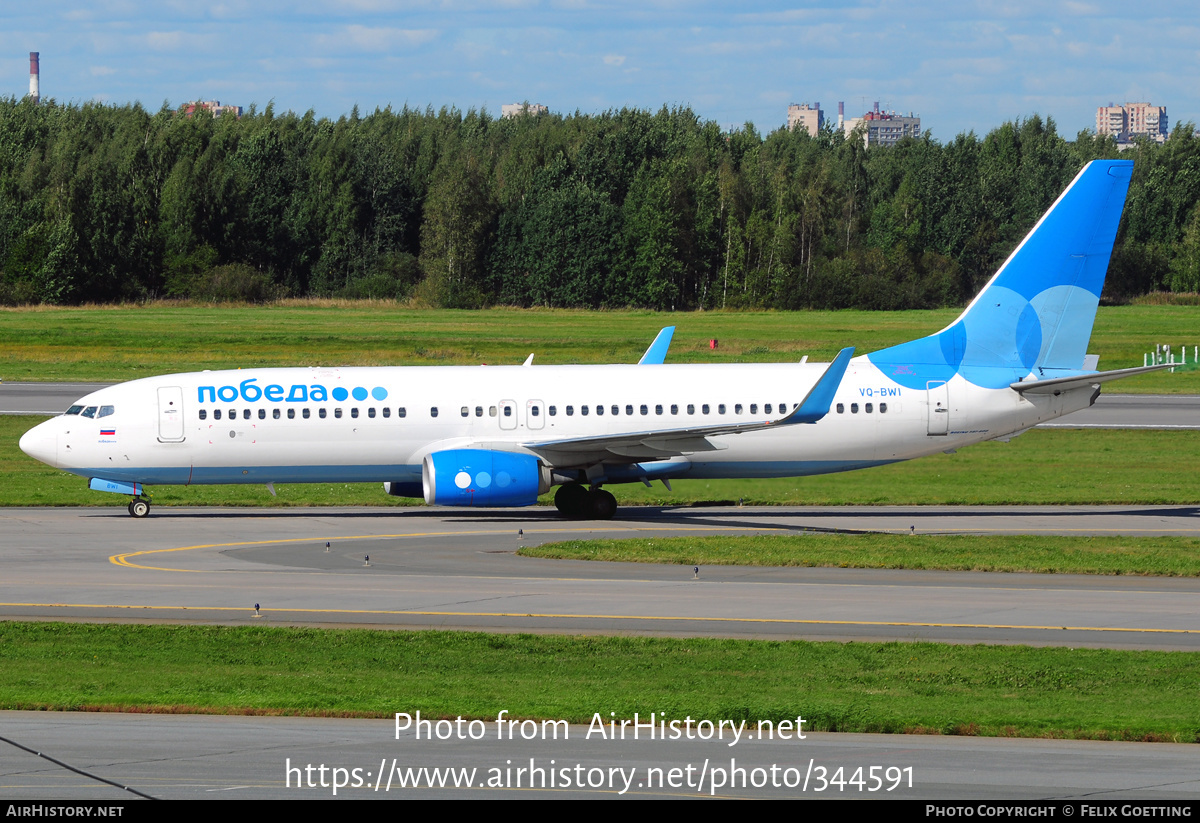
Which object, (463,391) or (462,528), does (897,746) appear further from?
(463,391)

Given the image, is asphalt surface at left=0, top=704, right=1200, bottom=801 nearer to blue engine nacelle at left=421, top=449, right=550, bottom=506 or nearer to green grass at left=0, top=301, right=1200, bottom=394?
blue engine nacelle at left=421, top=449, right=550, bottom=506

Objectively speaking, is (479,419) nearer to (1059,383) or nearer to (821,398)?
(821,398)

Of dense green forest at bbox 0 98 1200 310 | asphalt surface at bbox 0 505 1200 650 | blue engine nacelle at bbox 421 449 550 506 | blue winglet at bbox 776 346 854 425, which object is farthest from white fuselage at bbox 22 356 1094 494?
dense green forest at bbox 0 98 1200 310

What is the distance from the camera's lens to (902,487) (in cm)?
4194

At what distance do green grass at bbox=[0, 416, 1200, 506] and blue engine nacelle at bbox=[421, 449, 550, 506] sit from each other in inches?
219

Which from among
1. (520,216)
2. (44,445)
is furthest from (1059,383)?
(520,216)

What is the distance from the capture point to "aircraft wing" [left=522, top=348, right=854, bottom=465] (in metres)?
34.7

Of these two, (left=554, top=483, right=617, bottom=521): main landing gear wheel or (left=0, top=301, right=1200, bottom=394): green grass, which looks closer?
(left=554, top=483, right=617, bottom=521): main landing gear wheel

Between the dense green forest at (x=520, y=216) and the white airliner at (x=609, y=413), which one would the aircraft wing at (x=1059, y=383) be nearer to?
the white airliner at (x=609, y=413)

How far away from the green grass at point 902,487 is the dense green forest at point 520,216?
9151 cm

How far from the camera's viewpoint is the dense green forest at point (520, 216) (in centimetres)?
13700

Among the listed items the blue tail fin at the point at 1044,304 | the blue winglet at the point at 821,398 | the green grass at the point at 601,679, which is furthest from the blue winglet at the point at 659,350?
the green grass at the point at 601,679

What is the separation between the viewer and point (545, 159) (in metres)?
152

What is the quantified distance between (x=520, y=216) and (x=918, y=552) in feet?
379
